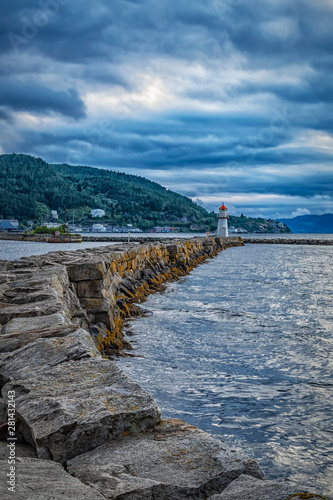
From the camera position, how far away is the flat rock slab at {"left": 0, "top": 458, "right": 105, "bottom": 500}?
7.04 ft

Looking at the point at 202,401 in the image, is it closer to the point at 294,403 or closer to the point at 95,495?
the point at 294,403

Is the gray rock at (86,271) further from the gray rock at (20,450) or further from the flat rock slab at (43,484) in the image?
the flat rock slab at (43,484)

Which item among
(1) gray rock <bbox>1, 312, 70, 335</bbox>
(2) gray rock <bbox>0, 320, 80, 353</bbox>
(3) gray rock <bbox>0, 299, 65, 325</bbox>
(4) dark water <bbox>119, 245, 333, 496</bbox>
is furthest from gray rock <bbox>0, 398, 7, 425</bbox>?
(4) dark water <bbox>119, 245, 333, 496</bbox>

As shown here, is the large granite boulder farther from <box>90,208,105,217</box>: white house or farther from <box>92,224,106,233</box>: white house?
<box>90,208,105,217</box>: white house

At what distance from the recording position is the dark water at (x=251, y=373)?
455 cm

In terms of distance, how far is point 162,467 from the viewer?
263cm

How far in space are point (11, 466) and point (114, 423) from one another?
2.12 ft

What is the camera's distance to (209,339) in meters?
8.90

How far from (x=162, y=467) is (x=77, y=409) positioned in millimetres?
618

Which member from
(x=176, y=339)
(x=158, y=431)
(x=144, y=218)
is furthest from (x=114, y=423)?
(x=144, y=218)

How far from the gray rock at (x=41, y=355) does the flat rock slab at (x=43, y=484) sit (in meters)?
1.10

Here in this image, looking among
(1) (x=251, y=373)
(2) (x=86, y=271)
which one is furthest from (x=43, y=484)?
(2) (x=86, y=271)

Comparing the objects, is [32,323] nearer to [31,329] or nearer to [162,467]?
[31,329]

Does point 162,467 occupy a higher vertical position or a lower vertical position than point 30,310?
lower
